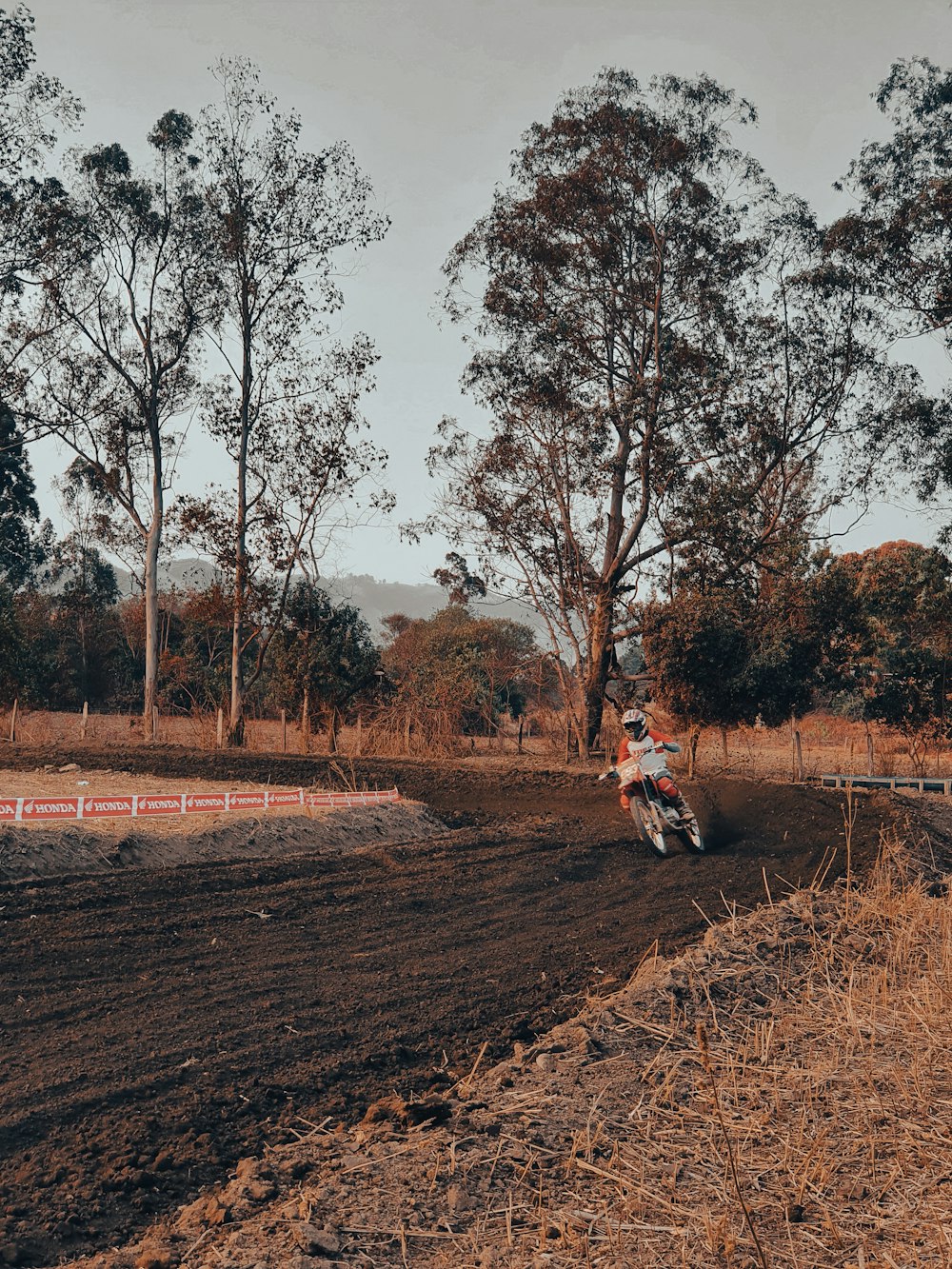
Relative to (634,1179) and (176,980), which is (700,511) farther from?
(634,1179)

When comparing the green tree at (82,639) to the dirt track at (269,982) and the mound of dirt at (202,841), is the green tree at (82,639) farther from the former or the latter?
the dirt track at (269,982)

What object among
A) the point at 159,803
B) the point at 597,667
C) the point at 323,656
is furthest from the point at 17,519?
the point at 159,803

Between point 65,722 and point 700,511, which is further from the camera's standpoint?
point 65,722

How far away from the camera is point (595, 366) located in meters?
30.6

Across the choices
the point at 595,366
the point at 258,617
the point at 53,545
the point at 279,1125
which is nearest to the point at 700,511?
the point at 595,366

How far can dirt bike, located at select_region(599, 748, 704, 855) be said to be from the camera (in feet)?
41.9

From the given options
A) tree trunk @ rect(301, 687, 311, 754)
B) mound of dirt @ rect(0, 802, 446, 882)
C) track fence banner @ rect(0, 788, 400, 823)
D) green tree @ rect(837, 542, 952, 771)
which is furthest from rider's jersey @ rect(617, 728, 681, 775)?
tree trunk @ rect(301, 687, 311, 754)

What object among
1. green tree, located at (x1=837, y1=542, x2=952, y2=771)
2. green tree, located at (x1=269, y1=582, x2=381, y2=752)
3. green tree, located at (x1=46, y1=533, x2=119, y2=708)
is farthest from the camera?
green tree, located at (x1=46, y1=533, x2=119, y2=708)

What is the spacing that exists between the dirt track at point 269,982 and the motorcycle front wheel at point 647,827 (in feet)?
1.02

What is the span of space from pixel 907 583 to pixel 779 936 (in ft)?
68.4

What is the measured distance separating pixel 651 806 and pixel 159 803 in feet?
22.5

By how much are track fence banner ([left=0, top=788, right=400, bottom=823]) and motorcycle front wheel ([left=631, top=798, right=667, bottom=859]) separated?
4.96 meters

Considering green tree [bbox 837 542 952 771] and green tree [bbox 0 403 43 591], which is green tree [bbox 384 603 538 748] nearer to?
green tree [bbox 837 542 952 771]

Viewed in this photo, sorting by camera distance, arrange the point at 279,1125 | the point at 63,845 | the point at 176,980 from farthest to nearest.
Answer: the point at 63,845 < the point at 176,980 < the point at 279,1125
